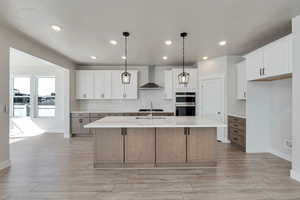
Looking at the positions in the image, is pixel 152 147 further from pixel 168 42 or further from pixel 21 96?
pixel 21 96

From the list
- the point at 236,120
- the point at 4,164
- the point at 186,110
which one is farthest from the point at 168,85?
the point at 4,164

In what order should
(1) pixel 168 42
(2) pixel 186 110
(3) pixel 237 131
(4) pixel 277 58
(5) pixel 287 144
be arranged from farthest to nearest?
(2) pixel 186 110 < (3) pixel 237 131 < (1) pixel 168 42 < (5) pixel 287 144 < (4) pixel 277 58

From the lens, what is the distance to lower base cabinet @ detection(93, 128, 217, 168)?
137 inches

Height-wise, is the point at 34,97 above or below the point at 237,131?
above

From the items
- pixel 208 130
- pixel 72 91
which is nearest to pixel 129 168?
pixel 208 130

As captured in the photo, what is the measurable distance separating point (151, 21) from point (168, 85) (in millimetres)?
3497

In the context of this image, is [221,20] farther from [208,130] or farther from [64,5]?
[64,5]

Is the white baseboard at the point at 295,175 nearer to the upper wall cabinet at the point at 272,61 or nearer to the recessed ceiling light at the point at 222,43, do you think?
the upper wall cabinet at the point at 272,61

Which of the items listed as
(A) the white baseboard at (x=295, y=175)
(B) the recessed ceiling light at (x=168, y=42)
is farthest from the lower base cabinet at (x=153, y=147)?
(B) the recessed ceiling light at (x=168, y=42)

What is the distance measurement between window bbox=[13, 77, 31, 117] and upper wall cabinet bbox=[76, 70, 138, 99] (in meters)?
2.08

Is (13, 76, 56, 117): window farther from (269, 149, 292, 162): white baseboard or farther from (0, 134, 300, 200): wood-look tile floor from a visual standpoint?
(269, 149, 292, 162): white baseboard

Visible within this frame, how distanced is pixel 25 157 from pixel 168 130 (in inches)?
126

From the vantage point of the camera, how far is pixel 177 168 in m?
3.45

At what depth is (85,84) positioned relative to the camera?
6668 mm
